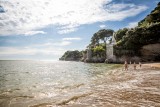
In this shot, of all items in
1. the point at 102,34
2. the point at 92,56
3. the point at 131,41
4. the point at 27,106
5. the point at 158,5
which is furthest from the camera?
the point at 102,34

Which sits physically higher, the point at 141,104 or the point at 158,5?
the point at 158,5

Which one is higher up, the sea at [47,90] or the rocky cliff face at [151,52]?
the rocky cliff face at [151,52]

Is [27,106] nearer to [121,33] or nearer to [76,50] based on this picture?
[121,33]

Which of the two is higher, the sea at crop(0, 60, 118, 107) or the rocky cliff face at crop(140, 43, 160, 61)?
the rocky cliff face at crop(140, 43, 160, 61)

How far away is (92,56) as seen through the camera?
87188 millimetres

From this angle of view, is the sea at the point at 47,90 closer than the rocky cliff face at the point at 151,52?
Yes

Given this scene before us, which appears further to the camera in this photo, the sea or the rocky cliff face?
the rocky cliff face

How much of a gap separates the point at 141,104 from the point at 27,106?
5.70 metres

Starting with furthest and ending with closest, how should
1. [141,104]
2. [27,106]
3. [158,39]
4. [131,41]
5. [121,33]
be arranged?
[121,33]
[131,41]
[158,39]
[27,106]
[141,104]

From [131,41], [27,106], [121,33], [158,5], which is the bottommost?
[27,106]

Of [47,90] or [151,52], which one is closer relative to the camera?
[47,90]

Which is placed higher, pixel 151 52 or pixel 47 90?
pixel 151 52

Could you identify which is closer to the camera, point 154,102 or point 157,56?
point 154,102

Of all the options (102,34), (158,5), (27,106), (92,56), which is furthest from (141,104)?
(102,34)
